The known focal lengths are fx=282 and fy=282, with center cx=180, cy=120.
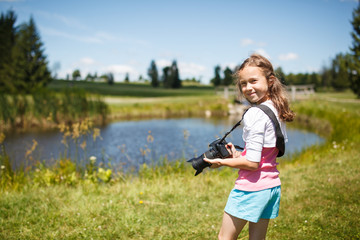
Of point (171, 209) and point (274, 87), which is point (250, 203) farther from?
point (171, 209)

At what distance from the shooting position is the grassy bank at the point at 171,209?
3.34m

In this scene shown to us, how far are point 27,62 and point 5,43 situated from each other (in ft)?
9.58

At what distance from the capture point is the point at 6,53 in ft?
99.0

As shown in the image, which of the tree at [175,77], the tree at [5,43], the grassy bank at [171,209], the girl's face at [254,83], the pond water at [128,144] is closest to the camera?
the girl's face at [254,83]

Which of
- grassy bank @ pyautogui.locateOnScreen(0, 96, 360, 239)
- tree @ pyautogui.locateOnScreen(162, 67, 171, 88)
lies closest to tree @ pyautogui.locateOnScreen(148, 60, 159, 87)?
tree @ pyautogui.locateOnScreen(162, 67, 171, 88)

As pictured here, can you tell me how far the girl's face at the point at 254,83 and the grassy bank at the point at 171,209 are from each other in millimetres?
1942

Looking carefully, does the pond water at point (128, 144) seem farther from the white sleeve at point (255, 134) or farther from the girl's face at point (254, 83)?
the white sleeve at point (255, 134)

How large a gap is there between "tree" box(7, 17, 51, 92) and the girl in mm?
31662

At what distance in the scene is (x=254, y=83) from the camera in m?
2.06

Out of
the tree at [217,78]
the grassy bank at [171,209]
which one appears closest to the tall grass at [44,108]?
the grassy bank at [171,209]

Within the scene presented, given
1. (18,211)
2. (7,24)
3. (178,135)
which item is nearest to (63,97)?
(178,135)

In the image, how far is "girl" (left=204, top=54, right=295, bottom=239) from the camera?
1878mm

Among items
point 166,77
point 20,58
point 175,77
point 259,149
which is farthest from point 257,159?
point 166,77

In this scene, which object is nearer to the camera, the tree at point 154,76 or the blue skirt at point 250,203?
the blue skirt at point 250,203
